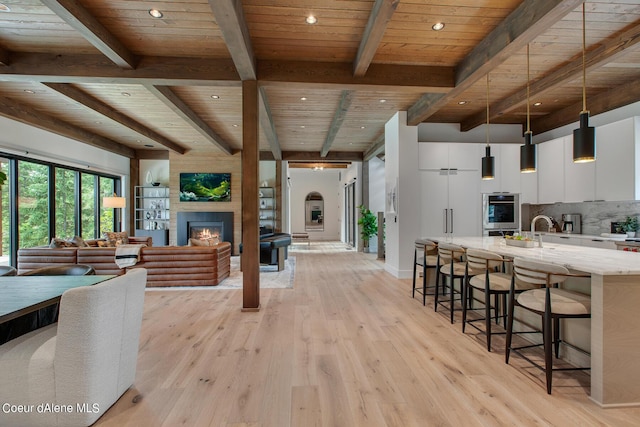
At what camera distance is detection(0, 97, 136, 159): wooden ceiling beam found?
521cm

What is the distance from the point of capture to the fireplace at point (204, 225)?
9.24 meters

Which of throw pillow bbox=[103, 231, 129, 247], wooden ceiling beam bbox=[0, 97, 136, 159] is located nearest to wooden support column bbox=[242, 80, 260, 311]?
throw pillow bbox=[103, 231, 129, 247]

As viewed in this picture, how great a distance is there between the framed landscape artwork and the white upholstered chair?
25.5 ft

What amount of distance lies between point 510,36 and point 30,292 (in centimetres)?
428

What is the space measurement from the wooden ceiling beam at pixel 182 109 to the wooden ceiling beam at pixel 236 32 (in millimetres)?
1405

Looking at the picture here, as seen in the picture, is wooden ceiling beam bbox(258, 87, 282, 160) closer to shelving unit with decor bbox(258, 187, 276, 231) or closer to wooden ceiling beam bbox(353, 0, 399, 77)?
wooden ceiling beam bbox(353, 0, 399, 77)

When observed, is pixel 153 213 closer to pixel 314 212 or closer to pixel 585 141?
pixel 314 212

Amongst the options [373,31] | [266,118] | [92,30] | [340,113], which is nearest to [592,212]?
[340,113]

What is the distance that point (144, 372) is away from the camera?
2.35 metres

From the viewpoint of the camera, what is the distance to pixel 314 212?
14.4m

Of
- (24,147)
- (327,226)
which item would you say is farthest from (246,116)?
(327,226)

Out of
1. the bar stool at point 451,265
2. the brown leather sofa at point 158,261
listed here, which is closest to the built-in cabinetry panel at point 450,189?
the bar stool at point 451,265

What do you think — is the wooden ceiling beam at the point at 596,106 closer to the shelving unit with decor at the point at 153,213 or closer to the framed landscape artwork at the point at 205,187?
the framed landscape artwork at the point at 205,187

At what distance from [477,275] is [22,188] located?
802 centimetres
